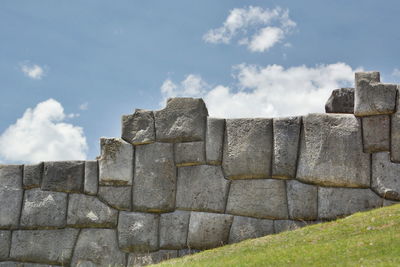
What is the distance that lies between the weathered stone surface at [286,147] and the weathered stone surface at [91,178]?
4.15m

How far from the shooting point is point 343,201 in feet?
34.3

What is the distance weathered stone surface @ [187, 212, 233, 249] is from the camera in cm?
1087

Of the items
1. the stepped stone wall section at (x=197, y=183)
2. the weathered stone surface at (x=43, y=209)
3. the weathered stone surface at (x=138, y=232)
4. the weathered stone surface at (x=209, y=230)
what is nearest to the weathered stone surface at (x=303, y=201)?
the stepped stone wall section at (x=197, y=183)

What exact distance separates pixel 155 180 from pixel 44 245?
3192mm

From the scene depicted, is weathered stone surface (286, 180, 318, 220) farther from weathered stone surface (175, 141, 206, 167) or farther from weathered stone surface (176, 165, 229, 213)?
weathered stone surface (175, 141, 206, 167)

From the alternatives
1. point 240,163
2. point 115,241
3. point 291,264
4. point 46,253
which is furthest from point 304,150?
point 46,253

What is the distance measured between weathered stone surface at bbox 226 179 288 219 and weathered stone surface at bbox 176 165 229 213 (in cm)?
23

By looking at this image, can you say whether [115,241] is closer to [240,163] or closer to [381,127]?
[240,163]

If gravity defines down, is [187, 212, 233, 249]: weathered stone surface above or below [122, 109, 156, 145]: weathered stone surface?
below

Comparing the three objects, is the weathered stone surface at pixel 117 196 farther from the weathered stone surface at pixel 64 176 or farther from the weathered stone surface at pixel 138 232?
the weathered stone surface at pixel 64 176

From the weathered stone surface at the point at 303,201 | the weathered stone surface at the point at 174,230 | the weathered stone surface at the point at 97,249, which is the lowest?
the weathered stone surface at the point at 97,249

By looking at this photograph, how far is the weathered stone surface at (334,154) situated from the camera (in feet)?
34.3

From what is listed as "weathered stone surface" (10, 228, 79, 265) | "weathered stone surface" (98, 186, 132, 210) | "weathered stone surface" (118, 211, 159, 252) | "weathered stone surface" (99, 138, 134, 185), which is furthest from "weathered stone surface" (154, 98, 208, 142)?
"weathered stone surface" (10, 228, 79, 265)

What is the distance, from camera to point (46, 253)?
11961mm
